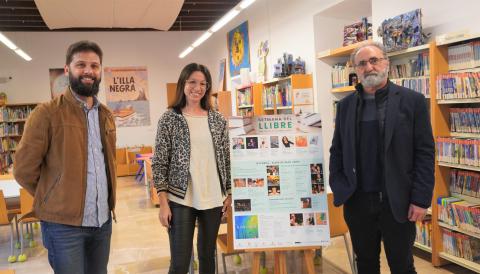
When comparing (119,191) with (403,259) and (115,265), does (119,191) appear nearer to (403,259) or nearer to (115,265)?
(115,265)

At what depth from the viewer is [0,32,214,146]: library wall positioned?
10.4 meters

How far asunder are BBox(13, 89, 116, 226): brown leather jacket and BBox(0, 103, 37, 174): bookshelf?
9.08 m

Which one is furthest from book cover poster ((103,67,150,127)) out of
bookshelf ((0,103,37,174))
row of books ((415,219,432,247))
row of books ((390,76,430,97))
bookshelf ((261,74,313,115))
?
row of books ((415,219,432,247))

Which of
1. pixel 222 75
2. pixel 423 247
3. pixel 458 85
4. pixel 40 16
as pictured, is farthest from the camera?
pixel 222 75

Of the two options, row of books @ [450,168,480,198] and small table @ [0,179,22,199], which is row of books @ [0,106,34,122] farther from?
row of books @ [450,168,480,198]

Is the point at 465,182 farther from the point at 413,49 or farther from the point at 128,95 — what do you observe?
the point at 128,95

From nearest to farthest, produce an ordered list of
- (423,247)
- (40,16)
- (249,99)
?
(423,247)
(249,99)
(40,16)

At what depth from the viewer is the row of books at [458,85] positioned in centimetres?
324

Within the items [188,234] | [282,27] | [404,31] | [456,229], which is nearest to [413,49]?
[404,31]

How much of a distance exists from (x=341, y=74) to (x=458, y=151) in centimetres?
233

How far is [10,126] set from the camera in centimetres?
1007

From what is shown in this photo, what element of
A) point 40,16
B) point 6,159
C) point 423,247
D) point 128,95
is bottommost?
point 423,247

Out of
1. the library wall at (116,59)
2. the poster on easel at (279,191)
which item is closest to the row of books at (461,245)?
the poster on easel at (279,191)

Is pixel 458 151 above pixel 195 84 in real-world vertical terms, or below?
below
